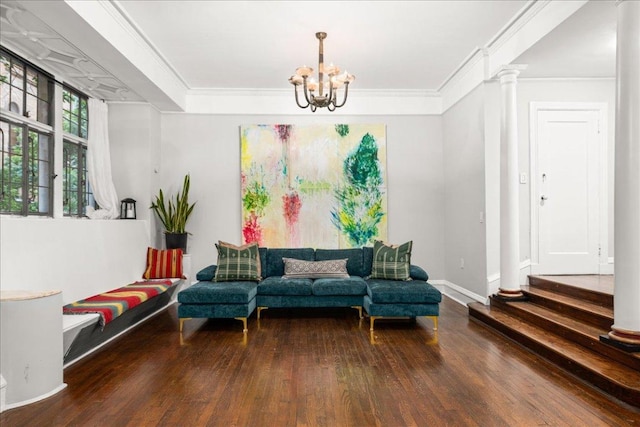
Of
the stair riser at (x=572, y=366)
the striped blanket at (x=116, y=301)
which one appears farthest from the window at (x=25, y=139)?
the stair riser at (x=572, y=366)

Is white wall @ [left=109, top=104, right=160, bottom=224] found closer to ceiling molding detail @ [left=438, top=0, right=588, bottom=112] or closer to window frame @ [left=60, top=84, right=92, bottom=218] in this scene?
window frame @ [left=60, top=84, right=92, bottom=218]

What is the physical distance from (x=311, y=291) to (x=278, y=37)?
2821 millimetres

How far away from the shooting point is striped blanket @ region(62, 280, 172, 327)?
3727 millimetres

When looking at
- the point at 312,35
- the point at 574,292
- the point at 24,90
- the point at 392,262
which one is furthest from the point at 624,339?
the point at 24,90

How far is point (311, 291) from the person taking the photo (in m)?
4.95

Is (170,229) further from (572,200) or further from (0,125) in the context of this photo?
(572,200)

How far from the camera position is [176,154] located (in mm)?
6547

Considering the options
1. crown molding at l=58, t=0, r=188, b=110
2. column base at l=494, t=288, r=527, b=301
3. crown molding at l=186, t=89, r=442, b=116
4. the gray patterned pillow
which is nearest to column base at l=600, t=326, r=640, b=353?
column base at l=494, t=288, r=527, b=301

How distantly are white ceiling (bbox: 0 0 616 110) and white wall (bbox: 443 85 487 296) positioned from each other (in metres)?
0.72

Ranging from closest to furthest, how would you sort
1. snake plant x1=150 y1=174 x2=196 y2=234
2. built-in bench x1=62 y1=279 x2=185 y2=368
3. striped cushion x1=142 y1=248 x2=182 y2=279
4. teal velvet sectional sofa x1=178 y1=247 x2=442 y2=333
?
1. built-in bench x1=62 y1=279 x2=185 y2=368
2. teal velvet sectional sofa x1=178 y1=247 x2=442 y2=333
3. striped cushion x1=142 y1=248 x2=182 y2=279
4. snake plant x1=150 y1=174 x2=196 y2=234

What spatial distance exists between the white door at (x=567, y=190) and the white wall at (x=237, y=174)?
66.0 inches

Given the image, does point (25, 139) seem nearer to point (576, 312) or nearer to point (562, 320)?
point (562, 320)

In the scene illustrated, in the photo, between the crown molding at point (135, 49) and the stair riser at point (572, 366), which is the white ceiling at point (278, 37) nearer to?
the crown molding at point (135, 49)

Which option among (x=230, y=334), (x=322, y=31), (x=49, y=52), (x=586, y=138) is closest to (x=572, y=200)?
(x=586, y=138)
